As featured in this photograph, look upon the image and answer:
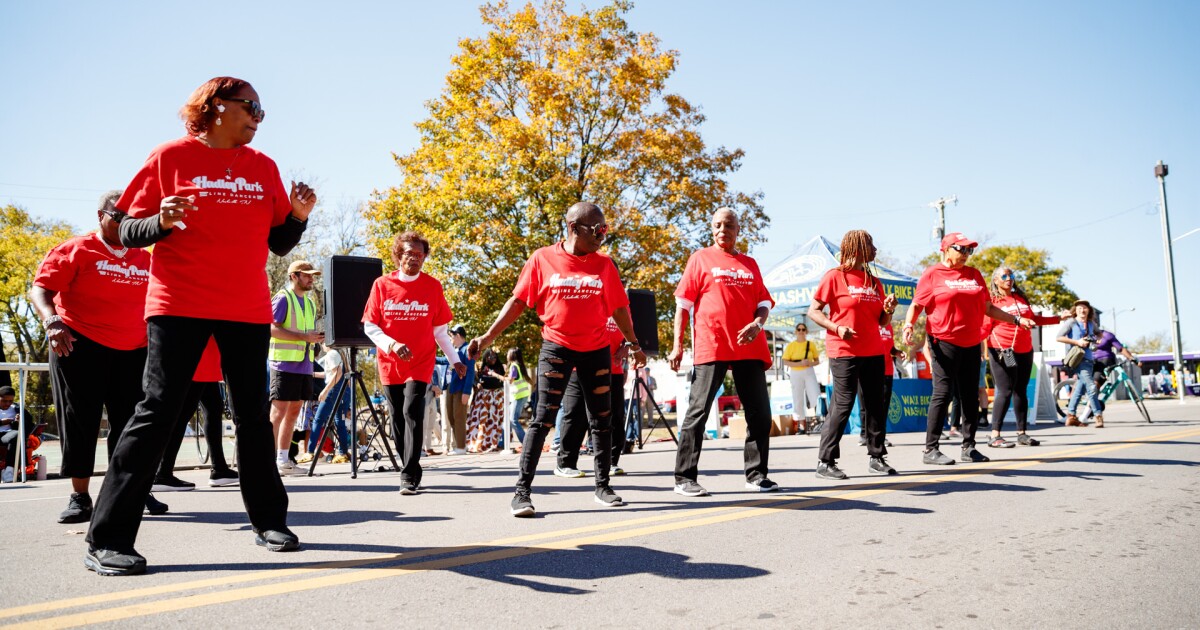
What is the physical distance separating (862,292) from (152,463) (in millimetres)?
5242

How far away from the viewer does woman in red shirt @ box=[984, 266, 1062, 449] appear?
9.84m

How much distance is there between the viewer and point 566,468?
788cm

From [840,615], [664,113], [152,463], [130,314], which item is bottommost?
[840,615]

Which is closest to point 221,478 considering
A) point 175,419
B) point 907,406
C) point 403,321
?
point 403,321

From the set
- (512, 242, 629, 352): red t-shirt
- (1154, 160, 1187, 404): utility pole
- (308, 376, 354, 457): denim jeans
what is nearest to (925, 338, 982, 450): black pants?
(512, 242, 629, 352): red t-shirt


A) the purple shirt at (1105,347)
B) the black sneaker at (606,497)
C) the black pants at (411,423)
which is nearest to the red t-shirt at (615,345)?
the black pants at (411,423)

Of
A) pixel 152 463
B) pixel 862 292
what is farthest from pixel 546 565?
pixel 862 292

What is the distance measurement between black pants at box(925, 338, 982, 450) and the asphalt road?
1.41 meters

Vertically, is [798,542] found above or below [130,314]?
below

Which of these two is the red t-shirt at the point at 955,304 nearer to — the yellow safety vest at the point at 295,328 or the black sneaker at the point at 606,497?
the black sneaker at the point at 606,497

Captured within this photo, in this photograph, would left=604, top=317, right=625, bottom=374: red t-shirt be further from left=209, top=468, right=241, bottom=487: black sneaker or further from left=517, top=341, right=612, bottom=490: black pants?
left=209, top=468, right=241, bottom=487: black sneaker

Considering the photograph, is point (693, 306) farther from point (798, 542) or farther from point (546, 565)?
point (546, 565)

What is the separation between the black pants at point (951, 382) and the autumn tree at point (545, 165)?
14.4m

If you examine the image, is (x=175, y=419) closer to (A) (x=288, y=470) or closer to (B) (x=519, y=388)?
(A) (x=288, y=470)
